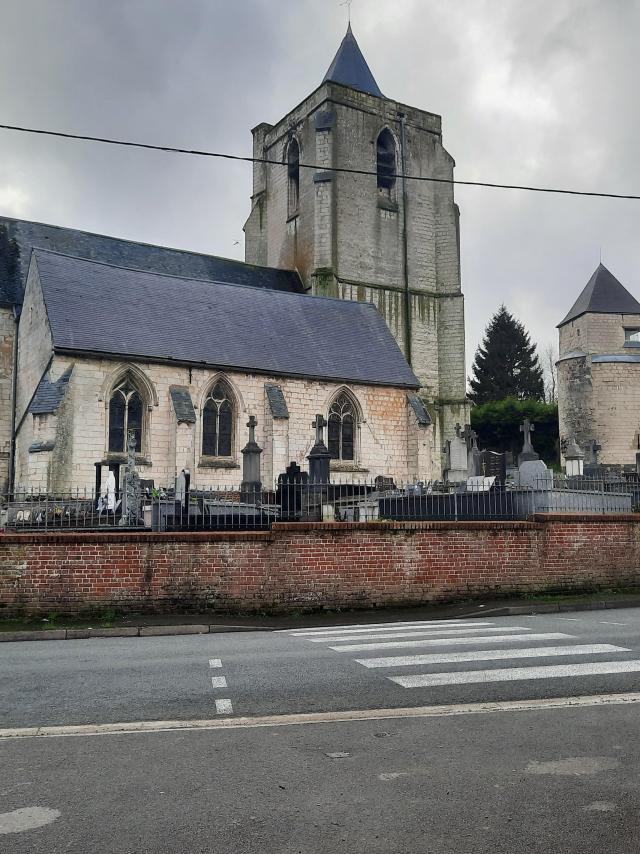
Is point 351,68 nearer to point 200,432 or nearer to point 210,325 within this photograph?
point 210,325

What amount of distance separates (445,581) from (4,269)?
2201cm

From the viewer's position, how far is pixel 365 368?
28516 mm

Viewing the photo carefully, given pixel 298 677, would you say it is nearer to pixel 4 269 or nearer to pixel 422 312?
pixel 4 269

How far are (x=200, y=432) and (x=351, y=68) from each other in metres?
26.7

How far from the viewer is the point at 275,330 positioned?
28.4 meters

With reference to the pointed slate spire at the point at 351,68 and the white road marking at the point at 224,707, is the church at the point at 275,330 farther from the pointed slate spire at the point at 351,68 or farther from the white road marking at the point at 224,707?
the white road marking at the point at 224,707

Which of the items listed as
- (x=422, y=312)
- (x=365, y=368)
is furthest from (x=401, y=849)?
(x=422, y=312)

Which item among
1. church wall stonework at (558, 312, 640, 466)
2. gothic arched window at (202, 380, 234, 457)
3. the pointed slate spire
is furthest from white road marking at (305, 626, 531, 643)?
the pointed slate spire

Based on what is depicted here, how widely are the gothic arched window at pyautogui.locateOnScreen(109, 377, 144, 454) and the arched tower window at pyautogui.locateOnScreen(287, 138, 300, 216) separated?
18.3 metres

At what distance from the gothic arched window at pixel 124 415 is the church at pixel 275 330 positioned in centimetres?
5

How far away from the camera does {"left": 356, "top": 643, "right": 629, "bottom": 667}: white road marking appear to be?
7.27 metres

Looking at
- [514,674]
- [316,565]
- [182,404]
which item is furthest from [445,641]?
[182,404]

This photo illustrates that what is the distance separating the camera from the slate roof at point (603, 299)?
39.2m

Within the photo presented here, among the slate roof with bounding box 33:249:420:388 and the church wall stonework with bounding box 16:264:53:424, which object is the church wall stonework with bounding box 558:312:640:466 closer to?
the slate roof with bounding box 33:249:420:388
